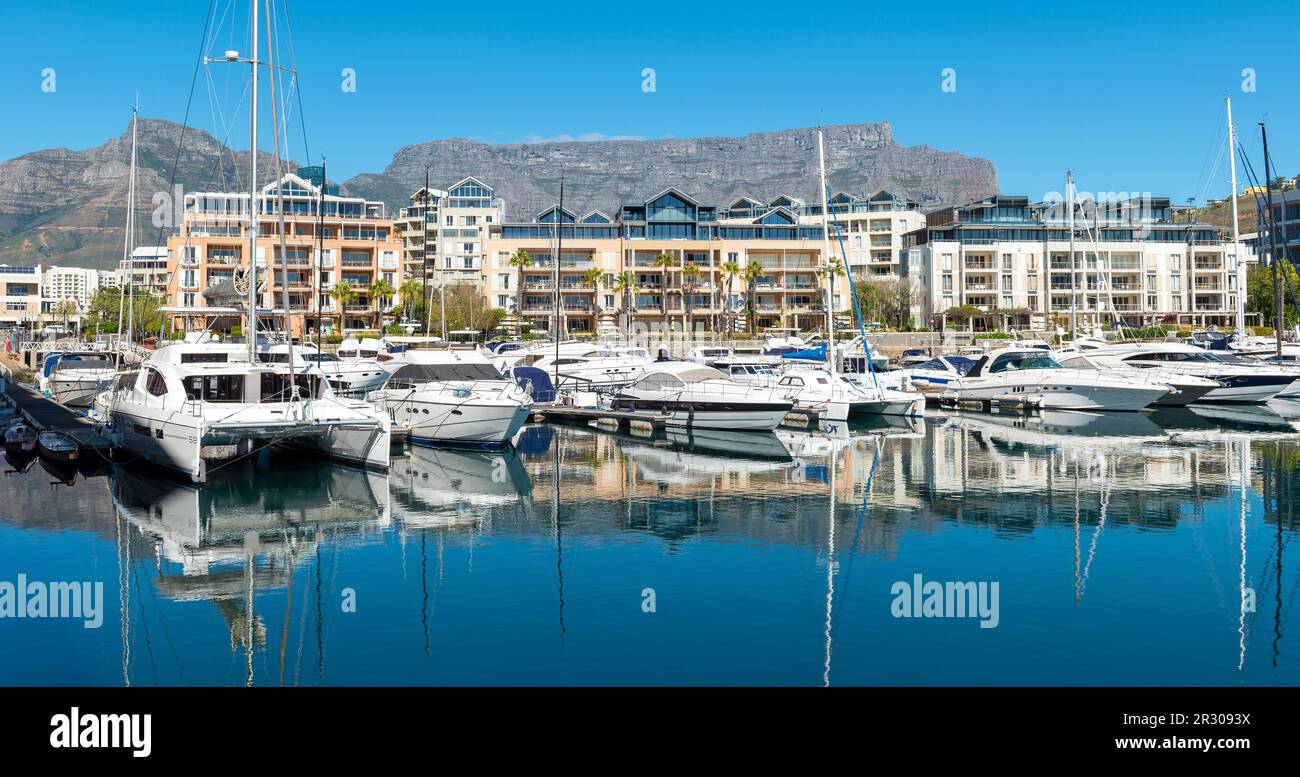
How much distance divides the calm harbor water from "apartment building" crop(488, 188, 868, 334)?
85.8 metres

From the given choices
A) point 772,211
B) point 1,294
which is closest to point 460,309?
point 772,211

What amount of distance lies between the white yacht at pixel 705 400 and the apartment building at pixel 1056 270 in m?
81.6

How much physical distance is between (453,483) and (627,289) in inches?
Answer: 3518

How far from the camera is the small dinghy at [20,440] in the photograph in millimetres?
36562

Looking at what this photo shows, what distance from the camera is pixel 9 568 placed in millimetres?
22281

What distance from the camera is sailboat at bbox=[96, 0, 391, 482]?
30.7 metres

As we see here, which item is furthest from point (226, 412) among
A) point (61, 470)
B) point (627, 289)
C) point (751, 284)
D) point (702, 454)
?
point (751, 284)

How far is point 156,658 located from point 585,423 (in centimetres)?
3466

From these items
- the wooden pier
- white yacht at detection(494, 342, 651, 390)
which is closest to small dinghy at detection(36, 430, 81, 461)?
the wooden pier

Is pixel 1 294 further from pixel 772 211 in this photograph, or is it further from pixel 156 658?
pixel 156 658

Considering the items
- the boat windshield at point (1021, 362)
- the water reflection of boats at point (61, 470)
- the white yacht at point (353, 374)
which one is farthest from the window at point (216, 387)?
the boat windshield at point (1021, 362)

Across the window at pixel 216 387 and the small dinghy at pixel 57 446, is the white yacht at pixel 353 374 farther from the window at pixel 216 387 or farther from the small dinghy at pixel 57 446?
the window at pixel 216 387

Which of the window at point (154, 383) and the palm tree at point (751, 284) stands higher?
the palm tree at point (751, 284)

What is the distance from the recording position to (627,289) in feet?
399
